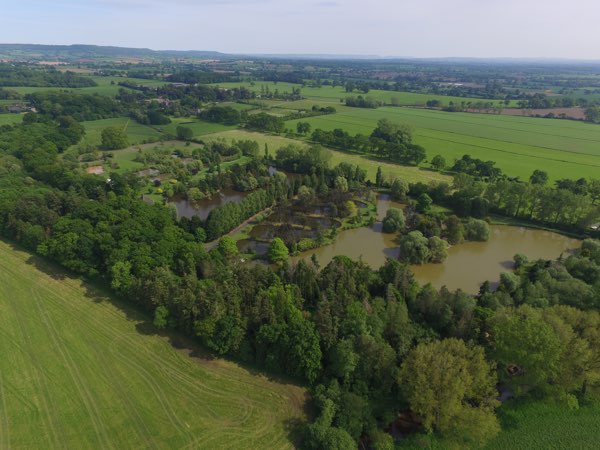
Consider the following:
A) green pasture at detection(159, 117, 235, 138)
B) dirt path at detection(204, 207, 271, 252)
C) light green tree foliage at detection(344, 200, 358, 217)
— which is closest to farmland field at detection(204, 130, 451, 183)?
green pasture at detection(159, 117, 235, 138)

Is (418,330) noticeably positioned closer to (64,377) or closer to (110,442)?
(110,442)

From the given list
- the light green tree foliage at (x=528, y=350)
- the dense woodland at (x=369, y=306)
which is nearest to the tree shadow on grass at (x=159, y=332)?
the dense woodland at (x=369, y=306)

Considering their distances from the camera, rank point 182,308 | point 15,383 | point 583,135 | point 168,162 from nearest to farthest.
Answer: point 15,383 < point 182,308 < point 168,162 < point 583,135

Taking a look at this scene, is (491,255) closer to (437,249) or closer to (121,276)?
(437,249)

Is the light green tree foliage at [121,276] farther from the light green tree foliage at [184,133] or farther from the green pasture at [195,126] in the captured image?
the green pasture at [195,126]

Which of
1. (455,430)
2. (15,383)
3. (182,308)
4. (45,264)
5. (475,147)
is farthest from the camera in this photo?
(475,147)

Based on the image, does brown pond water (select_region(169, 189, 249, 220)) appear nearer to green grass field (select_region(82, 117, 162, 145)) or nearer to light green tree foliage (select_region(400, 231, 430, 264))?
light green tree foliage (select_region(400, 231, 430, 264))

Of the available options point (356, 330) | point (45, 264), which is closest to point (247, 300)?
point (356, 330)
